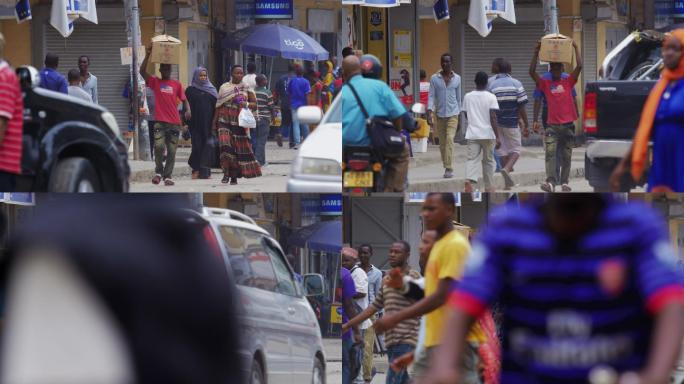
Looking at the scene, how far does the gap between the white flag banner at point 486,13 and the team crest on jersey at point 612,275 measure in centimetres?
605

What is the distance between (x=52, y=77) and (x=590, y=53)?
3.54 metres

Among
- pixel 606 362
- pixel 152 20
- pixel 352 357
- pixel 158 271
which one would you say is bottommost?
pixel 352 357

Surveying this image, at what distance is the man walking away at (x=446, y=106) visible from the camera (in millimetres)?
9359

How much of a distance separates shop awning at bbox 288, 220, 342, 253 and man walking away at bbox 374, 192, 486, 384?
1158 millimetres

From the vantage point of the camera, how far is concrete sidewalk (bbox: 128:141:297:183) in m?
8.12

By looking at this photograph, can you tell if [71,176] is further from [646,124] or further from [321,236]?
[646,124]

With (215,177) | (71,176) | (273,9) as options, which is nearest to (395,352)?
(71,176)

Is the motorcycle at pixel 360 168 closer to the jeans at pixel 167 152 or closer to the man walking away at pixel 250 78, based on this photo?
the jeans at pixel 167 152

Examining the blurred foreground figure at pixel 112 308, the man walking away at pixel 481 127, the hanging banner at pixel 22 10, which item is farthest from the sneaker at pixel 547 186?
the blurred foreground figure at pixel 112 308

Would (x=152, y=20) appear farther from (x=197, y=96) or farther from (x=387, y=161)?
(x=387, y=161)

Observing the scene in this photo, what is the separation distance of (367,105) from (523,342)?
451 cm

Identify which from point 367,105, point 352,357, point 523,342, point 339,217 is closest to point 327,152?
point 367,105

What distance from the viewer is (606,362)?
3020 millimetres

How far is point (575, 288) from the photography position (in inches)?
117
